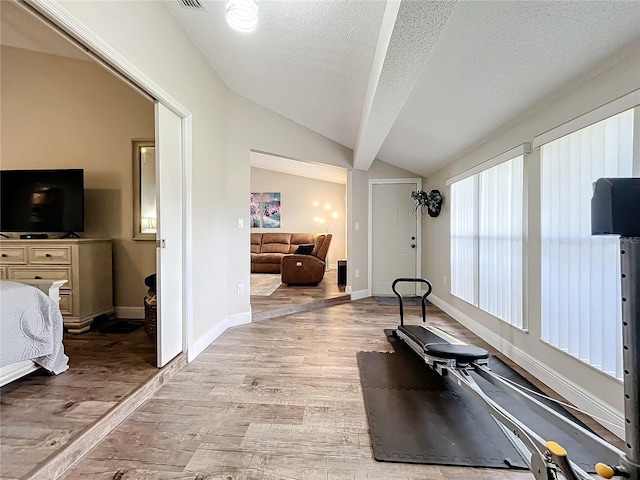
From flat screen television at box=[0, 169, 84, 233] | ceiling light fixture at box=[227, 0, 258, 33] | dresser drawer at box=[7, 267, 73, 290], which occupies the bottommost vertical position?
dresser drawer at box=[7, 267, 73, 290]

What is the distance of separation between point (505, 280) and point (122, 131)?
14.7 ft

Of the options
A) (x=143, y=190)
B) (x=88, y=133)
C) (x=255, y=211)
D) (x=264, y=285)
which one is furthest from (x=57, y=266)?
(x=255, y=211)

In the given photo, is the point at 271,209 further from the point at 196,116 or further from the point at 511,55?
the point at 511,55

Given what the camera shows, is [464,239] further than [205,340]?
Yes

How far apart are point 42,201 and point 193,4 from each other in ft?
8.68

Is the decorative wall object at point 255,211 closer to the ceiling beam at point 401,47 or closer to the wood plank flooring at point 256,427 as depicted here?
the wood plank flooring at point 256,427

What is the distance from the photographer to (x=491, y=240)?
3.04 metres

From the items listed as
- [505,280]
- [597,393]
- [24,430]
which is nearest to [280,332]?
[24,430]

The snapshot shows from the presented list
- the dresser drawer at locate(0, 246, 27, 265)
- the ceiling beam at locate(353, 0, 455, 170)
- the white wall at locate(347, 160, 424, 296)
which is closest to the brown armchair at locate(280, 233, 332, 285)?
the white wall at locate(347, 160, 424, 296)

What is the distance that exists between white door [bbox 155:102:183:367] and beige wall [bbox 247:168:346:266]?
6.34 metres

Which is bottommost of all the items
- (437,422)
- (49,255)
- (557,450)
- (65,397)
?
(437,422)

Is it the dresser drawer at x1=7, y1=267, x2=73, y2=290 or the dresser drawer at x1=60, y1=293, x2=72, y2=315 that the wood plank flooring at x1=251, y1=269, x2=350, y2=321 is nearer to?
the dresser drawer at x1=60, y1=293, x2=72, y2=315

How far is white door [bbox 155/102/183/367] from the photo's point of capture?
2152 mm

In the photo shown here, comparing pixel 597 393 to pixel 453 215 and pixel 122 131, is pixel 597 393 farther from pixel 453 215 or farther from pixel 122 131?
pixel 122 131
